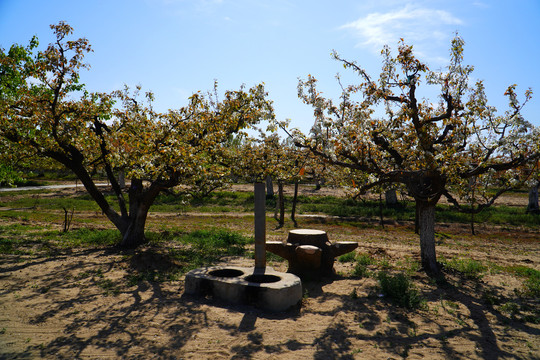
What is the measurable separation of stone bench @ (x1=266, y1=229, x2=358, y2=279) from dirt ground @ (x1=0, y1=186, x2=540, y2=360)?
1.42 ft

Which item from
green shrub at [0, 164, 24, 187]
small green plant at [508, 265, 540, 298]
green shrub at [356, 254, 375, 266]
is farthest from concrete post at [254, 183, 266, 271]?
green shrub at [0, 164, 24, 187]

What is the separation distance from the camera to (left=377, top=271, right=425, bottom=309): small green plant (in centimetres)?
807

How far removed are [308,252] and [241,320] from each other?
3.21m

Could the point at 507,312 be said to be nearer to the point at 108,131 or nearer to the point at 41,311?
the point at 41,311

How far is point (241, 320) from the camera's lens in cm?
720

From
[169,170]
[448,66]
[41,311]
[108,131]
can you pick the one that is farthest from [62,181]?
[448,66]

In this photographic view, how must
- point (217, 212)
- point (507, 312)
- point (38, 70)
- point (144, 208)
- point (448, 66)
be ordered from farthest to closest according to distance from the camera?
1. point (217, 212)
2. point (144, 208)
3. point (38, 70)
4. point (448, 66)
5. point (507, 312)

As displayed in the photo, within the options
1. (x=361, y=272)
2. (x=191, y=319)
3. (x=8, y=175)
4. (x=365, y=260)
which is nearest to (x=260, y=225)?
(x=191, y=319)

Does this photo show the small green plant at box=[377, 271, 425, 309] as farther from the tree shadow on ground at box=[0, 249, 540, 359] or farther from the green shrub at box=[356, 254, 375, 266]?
the green shrub at box=[356, 254, 375, 266]

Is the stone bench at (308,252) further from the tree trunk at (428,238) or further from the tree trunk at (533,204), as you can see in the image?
the tree trunk at (533,204)

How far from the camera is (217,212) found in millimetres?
26781

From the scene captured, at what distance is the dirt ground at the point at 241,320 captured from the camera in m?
6.01

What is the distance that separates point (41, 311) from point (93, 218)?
16.0m

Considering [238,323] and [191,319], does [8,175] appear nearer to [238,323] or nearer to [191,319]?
[191,319]
